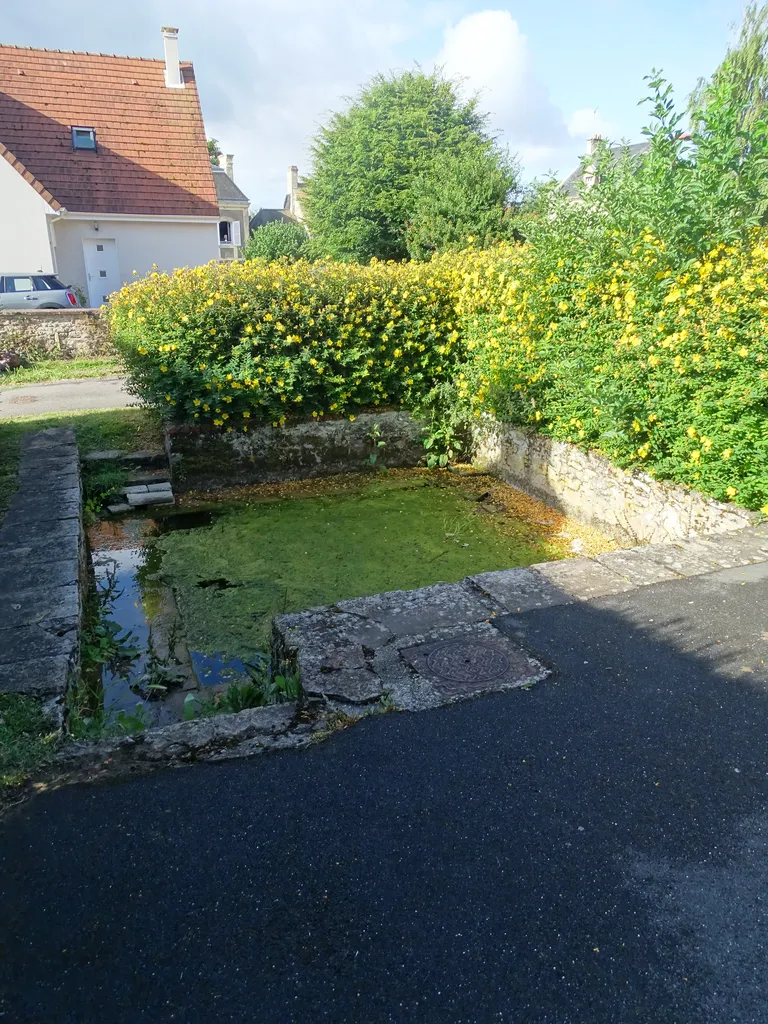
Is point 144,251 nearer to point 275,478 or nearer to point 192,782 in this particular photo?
point 275,478

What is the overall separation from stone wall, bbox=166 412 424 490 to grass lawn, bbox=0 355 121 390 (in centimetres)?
528

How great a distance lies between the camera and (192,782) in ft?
7.70

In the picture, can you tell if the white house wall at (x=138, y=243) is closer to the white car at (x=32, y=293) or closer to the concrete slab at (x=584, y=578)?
the white car at (x=32, y=293)

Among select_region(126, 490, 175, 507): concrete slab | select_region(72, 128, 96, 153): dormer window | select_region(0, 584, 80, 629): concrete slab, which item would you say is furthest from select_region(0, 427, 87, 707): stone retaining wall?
select_region(72, 128, 96, 153): dormer window

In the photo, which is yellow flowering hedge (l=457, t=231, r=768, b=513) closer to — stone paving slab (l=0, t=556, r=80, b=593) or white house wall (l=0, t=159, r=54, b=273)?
stone paving slab (l=0, t=556, r=80, b=593)

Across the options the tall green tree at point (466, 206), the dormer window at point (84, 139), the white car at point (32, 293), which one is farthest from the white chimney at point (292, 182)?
the tall green tree at point (466, 206)

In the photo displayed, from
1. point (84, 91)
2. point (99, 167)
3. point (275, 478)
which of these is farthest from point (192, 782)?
point (84, 91)

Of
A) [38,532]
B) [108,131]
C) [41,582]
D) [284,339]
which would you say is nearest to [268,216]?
[108,131]

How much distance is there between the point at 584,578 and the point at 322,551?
264 cm

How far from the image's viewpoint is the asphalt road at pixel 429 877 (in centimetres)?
164

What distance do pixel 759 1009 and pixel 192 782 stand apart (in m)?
1.79

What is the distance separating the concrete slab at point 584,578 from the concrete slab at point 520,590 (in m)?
0.06

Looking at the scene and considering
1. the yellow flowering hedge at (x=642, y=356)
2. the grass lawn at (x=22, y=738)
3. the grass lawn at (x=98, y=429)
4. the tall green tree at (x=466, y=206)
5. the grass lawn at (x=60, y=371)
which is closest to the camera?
the grass lawn at (x=22, y=738)

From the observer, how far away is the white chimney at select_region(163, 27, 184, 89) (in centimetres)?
2045
